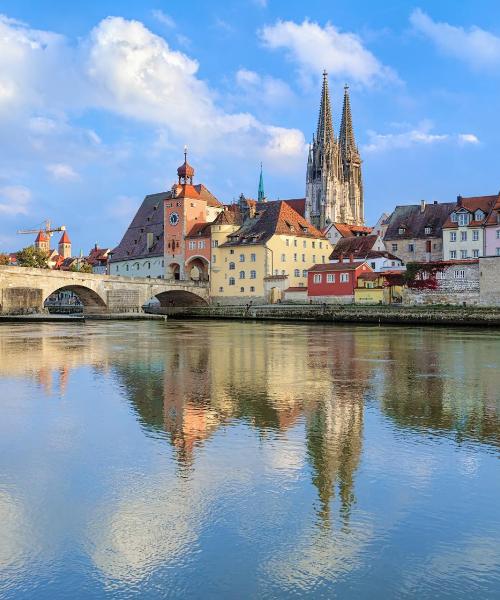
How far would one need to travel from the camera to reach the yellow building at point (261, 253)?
250 ft

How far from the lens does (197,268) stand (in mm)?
87750

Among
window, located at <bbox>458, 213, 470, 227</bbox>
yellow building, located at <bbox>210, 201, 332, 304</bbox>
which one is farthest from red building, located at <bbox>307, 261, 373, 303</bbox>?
window, located at <bbox>458, 213, 470, 227</bbox>

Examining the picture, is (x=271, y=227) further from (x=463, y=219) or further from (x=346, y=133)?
(x=346, y=133)

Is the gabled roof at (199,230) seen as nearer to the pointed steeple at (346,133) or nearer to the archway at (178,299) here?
the archway at (178,299)

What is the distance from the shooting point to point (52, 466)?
8.77 m

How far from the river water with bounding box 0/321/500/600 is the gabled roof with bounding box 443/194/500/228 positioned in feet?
187

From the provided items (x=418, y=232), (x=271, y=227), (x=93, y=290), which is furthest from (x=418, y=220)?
(x=93, y=290)

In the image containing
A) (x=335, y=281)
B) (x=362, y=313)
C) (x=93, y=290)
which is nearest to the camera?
(x=362, y=313)

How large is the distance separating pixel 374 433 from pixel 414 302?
5329cm

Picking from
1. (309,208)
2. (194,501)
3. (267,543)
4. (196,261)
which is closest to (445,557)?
(267,543)

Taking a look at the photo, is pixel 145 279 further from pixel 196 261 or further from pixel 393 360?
pixel 393 360

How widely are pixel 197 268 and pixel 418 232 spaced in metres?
28.9

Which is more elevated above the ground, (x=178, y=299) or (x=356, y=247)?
(x=356, y=247)

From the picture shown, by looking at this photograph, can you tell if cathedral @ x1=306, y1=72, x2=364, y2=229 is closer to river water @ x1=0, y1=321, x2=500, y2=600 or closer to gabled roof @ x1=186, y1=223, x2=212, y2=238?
gabled roof @ x1=186, y1=223, x2=212, y2=238
